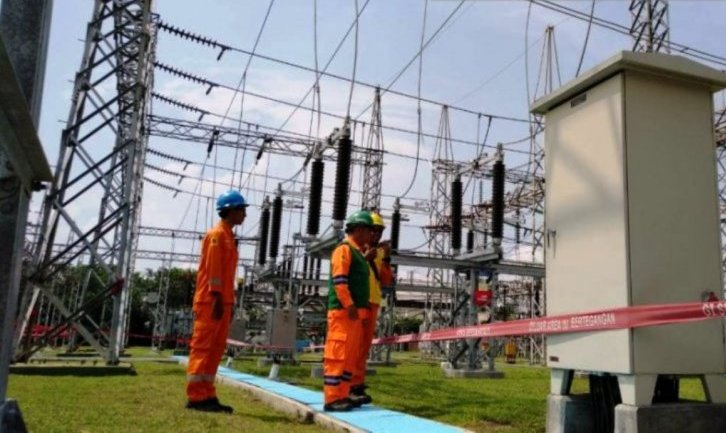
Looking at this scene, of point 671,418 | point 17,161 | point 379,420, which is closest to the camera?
point 17,161

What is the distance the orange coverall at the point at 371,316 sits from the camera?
16.4 ft

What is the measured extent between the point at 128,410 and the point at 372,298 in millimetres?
2030

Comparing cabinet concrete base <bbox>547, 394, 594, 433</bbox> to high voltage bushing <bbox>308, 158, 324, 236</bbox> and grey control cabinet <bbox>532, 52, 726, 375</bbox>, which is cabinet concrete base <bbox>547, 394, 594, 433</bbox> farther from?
high voltage bushing <bbox>308, 158, 324, 236</bbox>

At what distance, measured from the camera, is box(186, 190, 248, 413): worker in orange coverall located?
4.51m

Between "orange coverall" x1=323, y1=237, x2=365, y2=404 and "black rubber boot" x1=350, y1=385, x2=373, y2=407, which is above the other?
"orange coverall" x1=323, y1=237, x2=365, y2=404

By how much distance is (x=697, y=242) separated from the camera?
10.0 feet

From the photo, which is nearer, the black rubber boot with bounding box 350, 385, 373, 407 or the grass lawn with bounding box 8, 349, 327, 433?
the grass lawn with bounding box 8, 349, 327, 433

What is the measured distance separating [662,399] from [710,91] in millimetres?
1578

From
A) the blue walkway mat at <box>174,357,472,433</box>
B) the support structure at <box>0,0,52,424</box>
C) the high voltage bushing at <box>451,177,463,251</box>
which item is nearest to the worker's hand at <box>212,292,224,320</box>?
the blue walkway mat at <box>174,357,472,433</box>

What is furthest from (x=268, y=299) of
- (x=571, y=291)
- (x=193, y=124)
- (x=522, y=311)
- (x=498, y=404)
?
(x=571, y=291)

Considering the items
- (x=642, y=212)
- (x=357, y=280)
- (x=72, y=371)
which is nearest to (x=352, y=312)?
(x=357, y=280)

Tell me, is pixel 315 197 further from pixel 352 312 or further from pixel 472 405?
pixel 352 312

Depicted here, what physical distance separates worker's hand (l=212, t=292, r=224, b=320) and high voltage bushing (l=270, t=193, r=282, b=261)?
12.5 m

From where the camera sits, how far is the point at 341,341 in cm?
439
